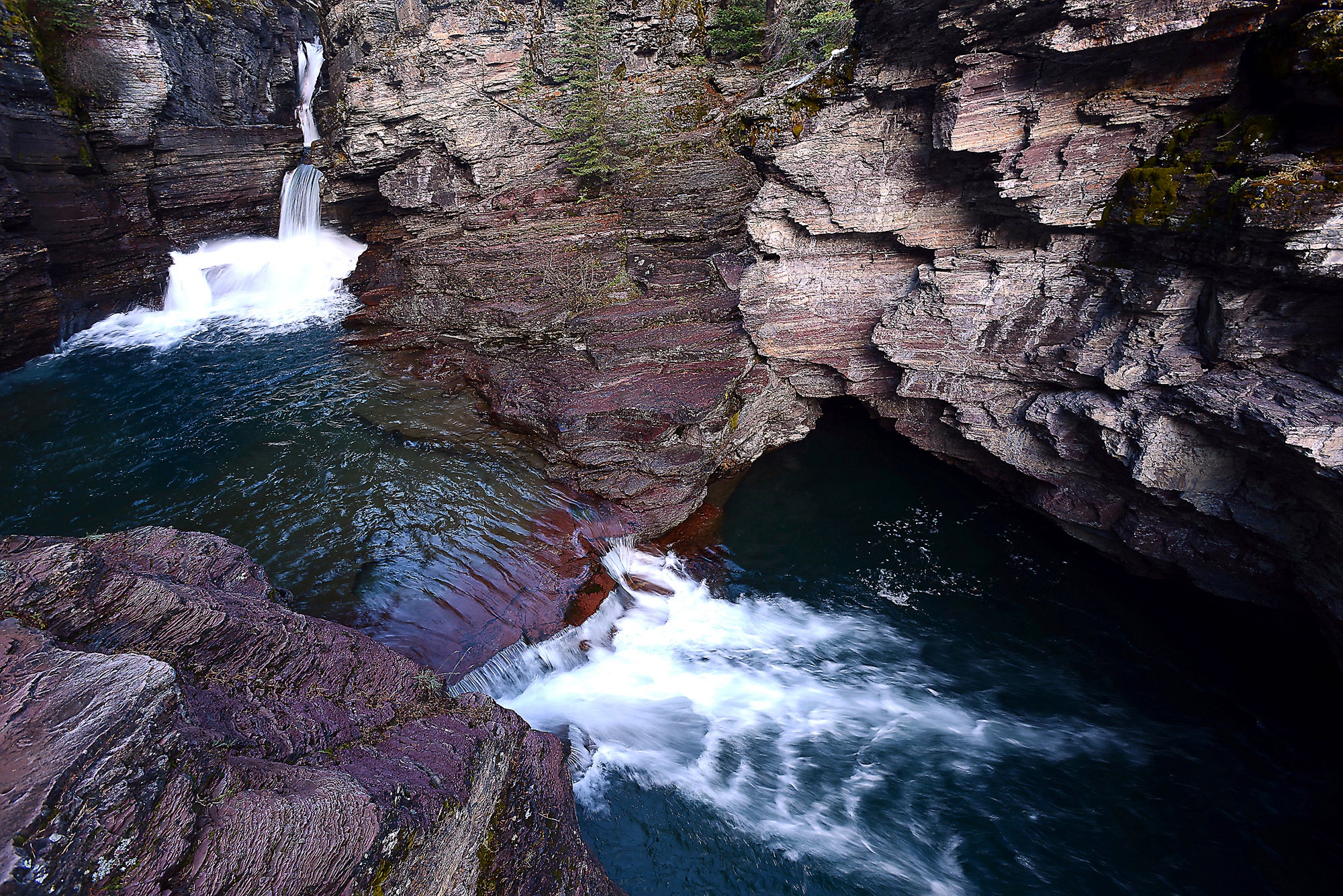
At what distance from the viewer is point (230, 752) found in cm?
379

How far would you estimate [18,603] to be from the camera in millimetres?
3898

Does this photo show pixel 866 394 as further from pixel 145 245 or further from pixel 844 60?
pixel 145 245

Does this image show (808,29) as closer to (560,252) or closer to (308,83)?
(560,252)

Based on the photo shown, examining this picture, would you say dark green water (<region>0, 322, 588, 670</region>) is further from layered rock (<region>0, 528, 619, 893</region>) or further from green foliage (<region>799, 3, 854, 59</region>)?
green foliage (<region>799, 3, 854, 59</region>)

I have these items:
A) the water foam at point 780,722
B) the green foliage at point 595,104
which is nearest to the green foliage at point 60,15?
the green foliage at point 595,104

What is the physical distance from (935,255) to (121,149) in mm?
19889

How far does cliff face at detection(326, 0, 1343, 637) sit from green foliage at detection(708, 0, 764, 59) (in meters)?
0.54

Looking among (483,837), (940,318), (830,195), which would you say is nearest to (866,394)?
(940,318)

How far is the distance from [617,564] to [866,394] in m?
6.76

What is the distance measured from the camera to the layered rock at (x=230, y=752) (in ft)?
9.40

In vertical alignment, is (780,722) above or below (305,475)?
below

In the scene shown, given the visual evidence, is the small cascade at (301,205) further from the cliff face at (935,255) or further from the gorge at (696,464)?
the gorge at (696,464)

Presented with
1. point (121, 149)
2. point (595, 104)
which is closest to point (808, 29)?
point (595, 104)

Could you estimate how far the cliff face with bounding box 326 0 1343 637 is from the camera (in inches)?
308
